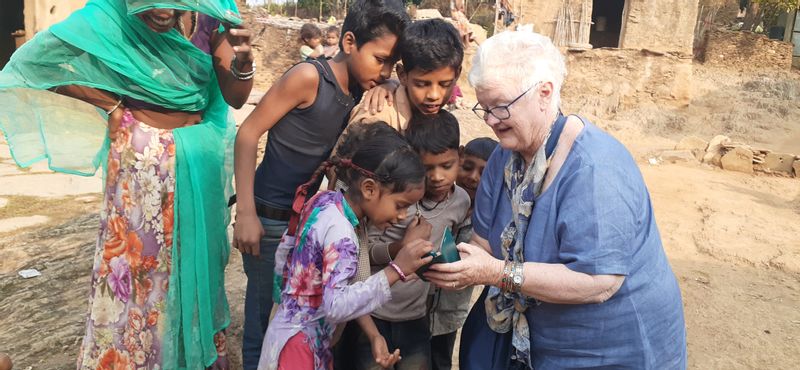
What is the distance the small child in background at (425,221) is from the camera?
7.42 feet

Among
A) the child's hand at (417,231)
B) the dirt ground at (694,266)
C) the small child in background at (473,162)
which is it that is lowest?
the dirt ground at (694,266)

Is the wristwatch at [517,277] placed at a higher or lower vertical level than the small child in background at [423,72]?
lower

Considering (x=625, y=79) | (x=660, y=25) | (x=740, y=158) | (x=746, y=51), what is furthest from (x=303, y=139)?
(x=746, y=51)

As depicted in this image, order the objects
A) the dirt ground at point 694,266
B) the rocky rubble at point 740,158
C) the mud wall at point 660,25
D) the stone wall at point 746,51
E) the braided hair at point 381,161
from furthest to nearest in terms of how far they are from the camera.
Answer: the stone wall at point 746,51 → the mud wall at point 660,25 → the rocky rubble at point 740,158 → the dirt ground at point 694,266 → the braided hair at point 381,161

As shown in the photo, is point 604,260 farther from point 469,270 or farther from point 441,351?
point 441,351

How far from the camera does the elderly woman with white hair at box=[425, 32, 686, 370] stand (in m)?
1.65

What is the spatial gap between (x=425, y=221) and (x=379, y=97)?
0.50 metres

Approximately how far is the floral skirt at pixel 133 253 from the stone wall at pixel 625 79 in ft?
40.6

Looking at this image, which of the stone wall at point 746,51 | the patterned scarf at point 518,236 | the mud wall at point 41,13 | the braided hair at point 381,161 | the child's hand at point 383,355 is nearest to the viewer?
the patterned scarf at point 518,236

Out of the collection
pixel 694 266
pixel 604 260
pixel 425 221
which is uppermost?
pixel 604 260

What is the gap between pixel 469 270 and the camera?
1744 mm

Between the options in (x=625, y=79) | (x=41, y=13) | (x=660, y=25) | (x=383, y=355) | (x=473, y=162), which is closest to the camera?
(x=383, y=355)

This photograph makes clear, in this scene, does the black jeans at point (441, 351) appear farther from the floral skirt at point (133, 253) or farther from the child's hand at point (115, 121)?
the child's hand at point (115, 121)

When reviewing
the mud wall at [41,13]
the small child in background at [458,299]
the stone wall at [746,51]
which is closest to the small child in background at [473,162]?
the small child in background at [458,299]
